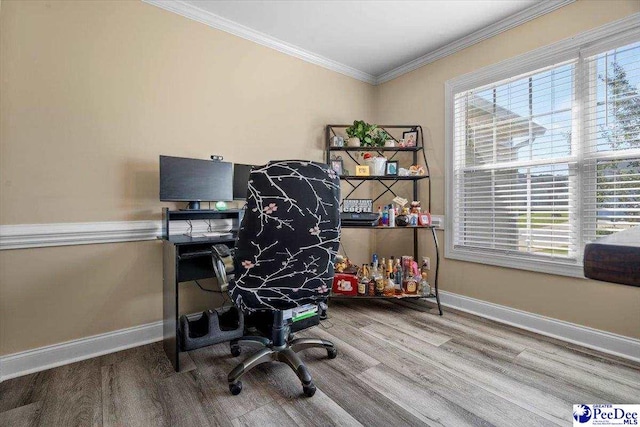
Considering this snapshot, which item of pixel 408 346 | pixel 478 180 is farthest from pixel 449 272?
pixel 408 346

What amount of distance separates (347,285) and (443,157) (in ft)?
5.17

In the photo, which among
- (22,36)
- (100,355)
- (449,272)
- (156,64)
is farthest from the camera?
(449,272)

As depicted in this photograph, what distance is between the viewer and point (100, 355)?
1.96 meters

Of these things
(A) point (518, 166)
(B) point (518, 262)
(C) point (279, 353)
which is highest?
(A) point (518, 166)

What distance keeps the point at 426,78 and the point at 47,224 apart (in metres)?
3.38

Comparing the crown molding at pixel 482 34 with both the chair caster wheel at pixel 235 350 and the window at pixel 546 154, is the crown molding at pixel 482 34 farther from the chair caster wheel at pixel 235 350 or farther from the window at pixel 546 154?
the chair caster wheel at pixel 235 350

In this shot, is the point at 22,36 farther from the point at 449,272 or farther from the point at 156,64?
the point at 449,272

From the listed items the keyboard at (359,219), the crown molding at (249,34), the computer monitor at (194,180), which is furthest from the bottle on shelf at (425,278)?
the crown molding at (249,34)

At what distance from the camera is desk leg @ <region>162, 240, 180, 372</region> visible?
5.91 ft

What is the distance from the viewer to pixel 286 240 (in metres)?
1.45

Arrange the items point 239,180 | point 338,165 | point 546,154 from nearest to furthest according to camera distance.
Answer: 1. point 546,154
2. point 239,180
3. point 338,165

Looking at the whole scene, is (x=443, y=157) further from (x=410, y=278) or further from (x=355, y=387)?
(x=355, y=387)

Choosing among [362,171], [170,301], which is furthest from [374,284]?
[170,301]

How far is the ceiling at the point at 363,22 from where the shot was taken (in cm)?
225
